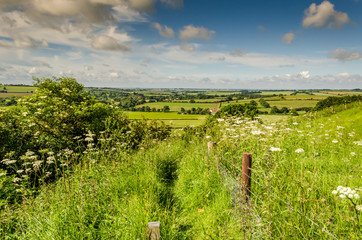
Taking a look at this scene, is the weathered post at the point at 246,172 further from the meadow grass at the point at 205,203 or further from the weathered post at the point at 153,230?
the weathered post at the point at 153,230

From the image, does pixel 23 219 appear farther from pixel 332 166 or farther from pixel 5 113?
pixel 5 113

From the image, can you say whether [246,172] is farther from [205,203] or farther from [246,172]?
[205,203]

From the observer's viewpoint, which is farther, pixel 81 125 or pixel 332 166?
pixel 81 125

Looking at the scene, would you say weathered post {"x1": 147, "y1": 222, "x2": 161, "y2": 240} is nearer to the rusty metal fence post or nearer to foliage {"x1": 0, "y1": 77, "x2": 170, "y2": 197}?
the rusty metal fence post

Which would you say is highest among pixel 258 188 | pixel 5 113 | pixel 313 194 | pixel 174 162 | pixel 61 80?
pixel 61 80

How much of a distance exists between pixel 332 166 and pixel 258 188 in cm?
359

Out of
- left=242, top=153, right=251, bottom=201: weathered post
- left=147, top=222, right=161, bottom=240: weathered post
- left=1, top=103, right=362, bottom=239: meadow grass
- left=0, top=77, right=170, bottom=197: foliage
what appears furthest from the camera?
left=0, top=77, right=170, bottom=197: foliage

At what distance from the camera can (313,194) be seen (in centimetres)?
294

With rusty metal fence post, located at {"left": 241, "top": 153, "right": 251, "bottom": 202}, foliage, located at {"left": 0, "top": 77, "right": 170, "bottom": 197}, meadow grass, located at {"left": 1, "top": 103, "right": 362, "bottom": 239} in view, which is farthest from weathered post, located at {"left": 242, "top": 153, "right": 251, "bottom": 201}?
foliage, located at {"left": 0, "top": 77, "right": 170, "bottom": 197}

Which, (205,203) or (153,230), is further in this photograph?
(205,203)

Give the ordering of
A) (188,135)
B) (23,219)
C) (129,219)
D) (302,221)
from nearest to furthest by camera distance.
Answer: (302,221) < (129,219) < (23,219) < (188,135)

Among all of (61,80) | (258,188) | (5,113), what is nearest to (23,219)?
(258,188)

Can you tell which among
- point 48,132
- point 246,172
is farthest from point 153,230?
point 48,132

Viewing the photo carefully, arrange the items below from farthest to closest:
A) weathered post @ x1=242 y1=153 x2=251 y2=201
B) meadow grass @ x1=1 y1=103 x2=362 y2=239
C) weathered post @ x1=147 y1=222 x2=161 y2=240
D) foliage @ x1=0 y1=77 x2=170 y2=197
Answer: foliage @ x1=0 y1=77 x2=170 y2=197 → weathered post @ x1=242 y1=153 x2=251 y2=201 → weathered post @ x1=147 y1=222 x2=161 y2=240 → meadow grass @ x1=1 y1=103 x2=362 y2=239
